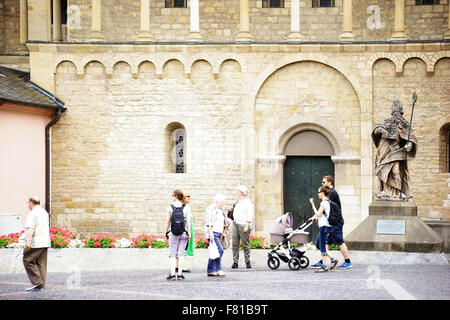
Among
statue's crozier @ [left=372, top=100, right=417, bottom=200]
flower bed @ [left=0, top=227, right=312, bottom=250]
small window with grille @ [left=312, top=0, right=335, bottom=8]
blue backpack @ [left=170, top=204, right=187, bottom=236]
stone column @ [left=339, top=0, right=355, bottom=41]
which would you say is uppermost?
small window with grille @ [left=312, top=0, right=335, bottom=8]

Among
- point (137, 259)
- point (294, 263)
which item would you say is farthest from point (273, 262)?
point (137, 259)

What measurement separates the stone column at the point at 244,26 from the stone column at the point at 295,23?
4.12 ft

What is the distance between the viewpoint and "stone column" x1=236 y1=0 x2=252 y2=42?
22.6 metres

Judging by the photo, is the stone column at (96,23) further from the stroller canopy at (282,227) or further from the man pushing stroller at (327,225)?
the man pushing stroller at (327,225)

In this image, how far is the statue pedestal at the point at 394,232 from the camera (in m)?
16.3

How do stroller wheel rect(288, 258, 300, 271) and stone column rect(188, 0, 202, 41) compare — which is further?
stone column rect(188, 0, 202, 41)

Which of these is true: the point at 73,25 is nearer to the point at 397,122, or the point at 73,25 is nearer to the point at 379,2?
the point at 379,2

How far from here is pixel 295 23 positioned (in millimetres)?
22641

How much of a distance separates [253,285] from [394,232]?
15.1 ft

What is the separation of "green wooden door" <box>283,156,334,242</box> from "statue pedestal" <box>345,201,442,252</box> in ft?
20.5

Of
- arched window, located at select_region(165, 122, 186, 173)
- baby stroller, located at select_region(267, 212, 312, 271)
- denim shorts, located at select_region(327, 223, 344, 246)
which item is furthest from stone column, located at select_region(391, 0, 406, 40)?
denim shorts, located at select_region(327, 223, 344, 246)

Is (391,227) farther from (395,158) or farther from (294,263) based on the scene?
(294,263)

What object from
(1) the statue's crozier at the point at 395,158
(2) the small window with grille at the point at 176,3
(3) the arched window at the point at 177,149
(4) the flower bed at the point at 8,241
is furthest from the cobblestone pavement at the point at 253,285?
(2) the small window with grille at the point at 176,3

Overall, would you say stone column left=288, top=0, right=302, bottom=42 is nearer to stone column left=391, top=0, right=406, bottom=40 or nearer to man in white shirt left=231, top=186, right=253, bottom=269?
stone column left=391, top=0, right=406, bottom=40
